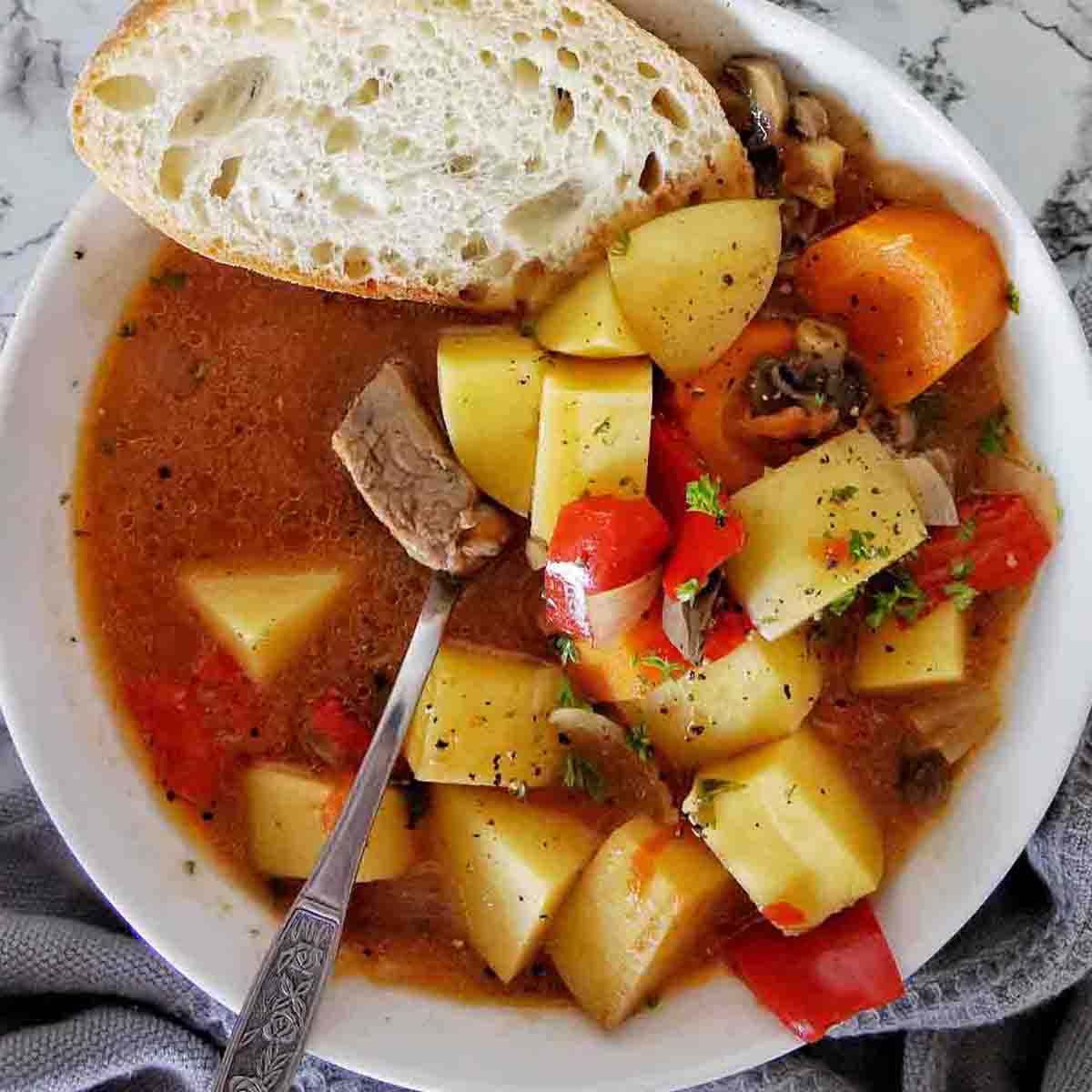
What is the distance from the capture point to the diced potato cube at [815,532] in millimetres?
2363

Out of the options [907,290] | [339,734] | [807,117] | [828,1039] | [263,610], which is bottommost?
[828,1039]

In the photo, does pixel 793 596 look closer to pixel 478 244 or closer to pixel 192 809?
pixel 478 244

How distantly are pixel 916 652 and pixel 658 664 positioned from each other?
52 cm

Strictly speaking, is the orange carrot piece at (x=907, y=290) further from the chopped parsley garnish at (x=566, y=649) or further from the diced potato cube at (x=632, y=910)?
the diced potato cube at (x=632, y=910)

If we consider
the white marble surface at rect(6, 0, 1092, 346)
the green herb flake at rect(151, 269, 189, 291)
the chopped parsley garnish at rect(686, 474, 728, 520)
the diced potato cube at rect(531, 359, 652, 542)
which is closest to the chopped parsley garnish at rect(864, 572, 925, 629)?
the chopped parsley garnish at rect(686, 474, 728, 520)

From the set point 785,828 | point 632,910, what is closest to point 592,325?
point 785,828

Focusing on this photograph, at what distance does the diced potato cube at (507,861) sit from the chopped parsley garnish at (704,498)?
0.68m

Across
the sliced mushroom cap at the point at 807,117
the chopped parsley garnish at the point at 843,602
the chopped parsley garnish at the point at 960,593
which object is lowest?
the chopped parsley garnish at the point at 843,602

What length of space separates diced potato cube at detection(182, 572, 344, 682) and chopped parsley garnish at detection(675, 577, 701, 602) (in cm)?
71

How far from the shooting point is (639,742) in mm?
2496

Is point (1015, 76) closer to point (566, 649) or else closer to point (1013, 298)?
point (1013, 298)

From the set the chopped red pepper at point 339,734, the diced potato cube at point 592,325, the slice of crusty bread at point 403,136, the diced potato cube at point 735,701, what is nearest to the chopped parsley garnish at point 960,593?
the diced potato cube at point 735,701

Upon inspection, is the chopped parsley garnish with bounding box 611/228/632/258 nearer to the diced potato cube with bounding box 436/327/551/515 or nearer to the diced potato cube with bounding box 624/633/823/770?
the diced potato cube with bounding box 436/327/551/515

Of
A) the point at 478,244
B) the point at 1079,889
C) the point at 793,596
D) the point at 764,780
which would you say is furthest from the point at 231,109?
the point at 1079,889
